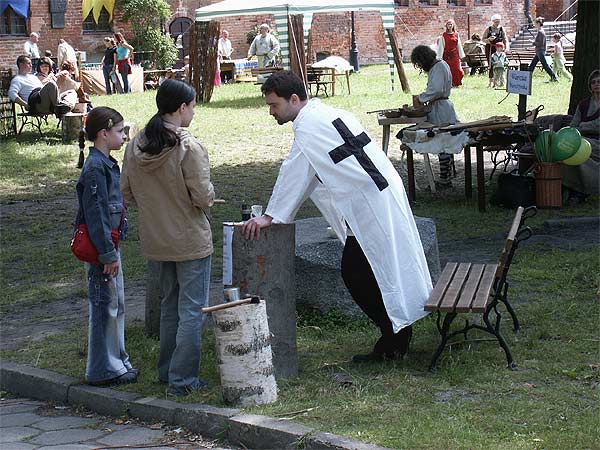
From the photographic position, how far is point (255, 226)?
579 cm

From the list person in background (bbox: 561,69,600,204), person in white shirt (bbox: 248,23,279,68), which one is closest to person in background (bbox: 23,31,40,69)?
person in white shirt (bbox: 248,23,279,68)

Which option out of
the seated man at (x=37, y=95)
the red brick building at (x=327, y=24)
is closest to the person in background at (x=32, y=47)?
the red brick building at (x=327, y=24)

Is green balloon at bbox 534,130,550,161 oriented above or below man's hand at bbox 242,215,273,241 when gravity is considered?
below

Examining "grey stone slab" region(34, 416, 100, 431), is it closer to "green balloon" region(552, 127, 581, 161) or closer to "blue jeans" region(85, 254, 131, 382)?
"blue jeans" region(85, 254, 131, 382)

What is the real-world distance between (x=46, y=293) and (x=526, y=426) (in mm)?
4962

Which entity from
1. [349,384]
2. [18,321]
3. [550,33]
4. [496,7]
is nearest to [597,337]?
[349,384]

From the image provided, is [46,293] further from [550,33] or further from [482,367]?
[550,33]

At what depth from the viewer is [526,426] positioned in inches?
201

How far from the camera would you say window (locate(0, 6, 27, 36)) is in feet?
118

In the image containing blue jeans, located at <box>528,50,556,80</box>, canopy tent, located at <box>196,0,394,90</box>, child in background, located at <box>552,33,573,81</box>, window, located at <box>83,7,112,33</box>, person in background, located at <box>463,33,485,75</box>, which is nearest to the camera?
canopy tent, located at <box>196,0,394,90</box>

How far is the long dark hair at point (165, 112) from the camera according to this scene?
561 centimetres

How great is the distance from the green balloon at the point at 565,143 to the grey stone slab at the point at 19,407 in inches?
277

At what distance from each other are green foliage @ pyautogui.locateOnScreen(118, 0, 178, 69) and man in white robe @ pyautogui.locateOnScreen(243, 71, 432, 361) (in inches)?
1203

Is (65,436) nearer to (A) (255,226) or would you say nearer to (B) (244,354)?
(B) (244,354)
